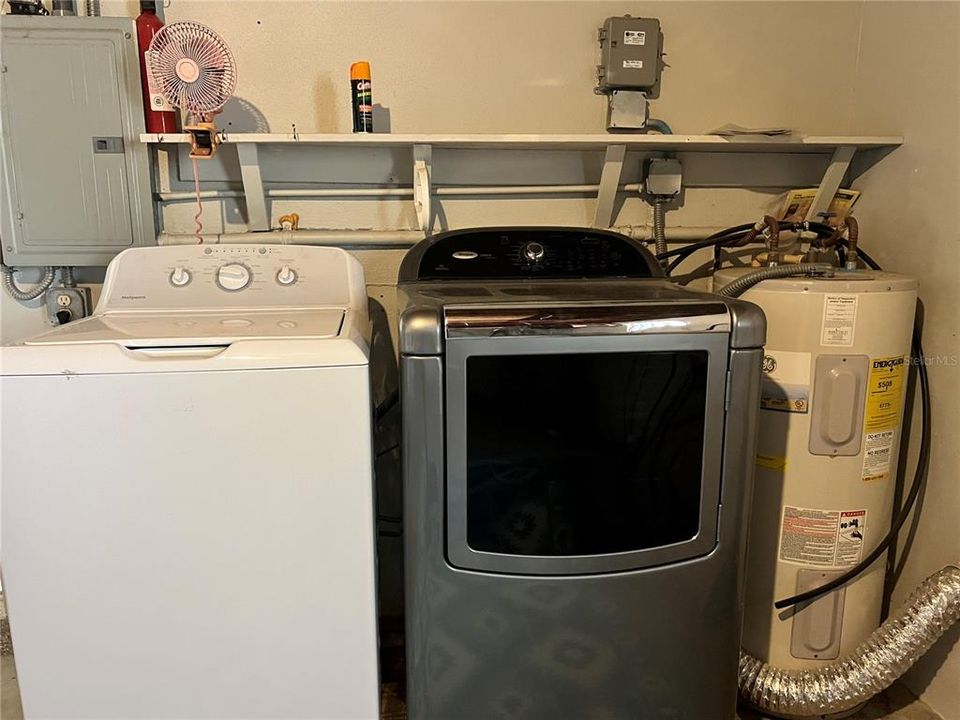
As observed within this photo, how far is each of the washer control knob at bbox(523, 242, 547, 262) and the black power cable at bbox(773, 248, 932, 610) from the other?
2.87ft

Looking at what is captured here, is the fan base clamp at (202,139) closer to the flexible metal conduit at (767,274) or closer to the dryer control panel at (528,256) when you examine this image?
the dryer control panel at (528,256)

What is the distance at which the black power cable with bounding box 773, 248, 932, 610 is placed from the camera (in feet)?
5.08

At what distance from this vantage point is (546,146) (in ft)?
5.74

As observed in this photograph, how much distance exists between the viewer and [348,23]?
1.71 meters

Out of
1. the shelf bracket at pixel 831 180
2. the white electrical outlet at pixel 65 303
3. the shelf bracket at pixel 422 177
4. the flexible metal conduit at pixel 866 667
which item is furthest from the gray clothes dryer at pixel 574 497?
the white electrical outlet at pixel 65 303

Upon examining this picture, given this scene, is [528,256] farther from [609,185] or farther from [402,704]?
[402,704]

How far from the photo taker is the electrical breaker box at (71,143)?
5.18 feet

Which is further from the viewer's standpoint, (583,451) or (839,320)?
(839,320)

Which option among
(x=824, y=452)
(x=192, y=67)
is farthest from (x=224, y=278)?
(x=824, y=452)

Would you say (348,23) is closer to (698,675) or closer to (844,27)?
(844,27)

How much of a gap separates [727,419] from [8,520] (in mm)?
1172

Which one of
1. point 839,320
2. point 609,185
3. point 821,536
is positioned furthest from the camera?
point 609,185

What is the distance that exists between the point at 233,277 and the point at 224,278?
2cm

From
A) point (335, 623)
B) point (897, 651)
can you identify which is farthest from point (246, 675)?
point (897, 651)
